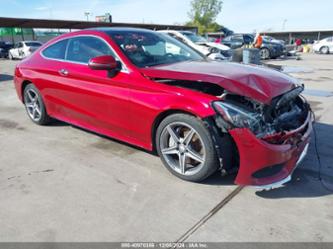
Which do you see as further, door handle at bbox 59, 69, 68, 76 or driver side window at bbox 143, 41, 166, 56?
door handle at bbox 59, 69, 68, 76

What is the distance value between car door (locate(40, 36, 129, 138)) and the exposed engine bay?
2.22ft

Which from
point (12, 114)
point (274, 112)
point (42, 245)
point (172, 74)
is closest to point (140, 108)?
point (172, 74)

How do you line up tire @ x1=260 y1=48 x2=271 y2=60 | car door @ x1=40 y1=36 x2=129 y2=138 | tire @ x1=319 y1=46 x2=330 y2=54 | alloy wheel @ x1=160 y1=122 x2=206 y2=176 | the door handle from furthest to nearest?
1. tire @ x1=319 y1=46 x2=330 y2=54
2. tire @ x1=260 y1=48 x2=271 y2=60
3. the door handle
4. car door @ x1=40 y1=36 x2=129 y2=138
5. alloy wheel @ x1=160 y1=122 x2=206 y2=176

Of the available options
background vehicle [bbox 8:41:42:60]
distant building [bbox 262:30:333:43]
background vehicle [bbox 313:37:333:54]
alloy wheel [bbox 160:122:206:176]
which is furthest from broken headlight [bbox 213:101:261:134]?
distant building [bbox 262:30:333:43]

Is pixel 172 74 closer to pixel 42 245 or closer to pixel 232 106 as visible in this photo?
pixel 232 106

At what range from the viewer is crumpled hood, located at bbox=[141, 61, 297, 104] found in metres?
2.91

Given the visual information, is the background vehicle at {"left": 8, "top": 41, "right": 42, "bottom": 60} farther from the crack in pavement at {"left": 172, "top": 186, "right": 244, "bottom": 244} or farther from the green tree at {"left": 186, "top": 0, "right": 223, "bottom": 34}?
the green tree at {"left": 186, "top": 0, "right": 223, "bottom": 34}

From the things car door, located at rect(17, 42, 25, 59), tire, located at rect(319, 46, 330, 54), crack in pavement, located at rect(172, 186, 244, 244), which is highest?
car door, located at rect(17, 42, 25, 59)

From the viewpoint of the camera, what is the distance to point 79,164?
375cm

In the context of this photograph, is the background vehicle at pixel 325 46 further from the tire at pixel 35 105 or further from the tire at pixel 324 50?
Result: the tire at pixel 35 105

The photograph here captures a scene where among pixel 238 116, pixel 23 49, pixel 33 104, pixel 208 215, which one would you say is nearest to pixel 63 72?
pixel 33 104

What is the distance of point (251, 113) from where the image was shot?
9.37 feet

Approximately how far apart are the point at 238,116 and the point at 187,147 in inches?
26.6

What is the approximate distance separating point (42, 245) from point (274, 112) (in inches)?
94.0
